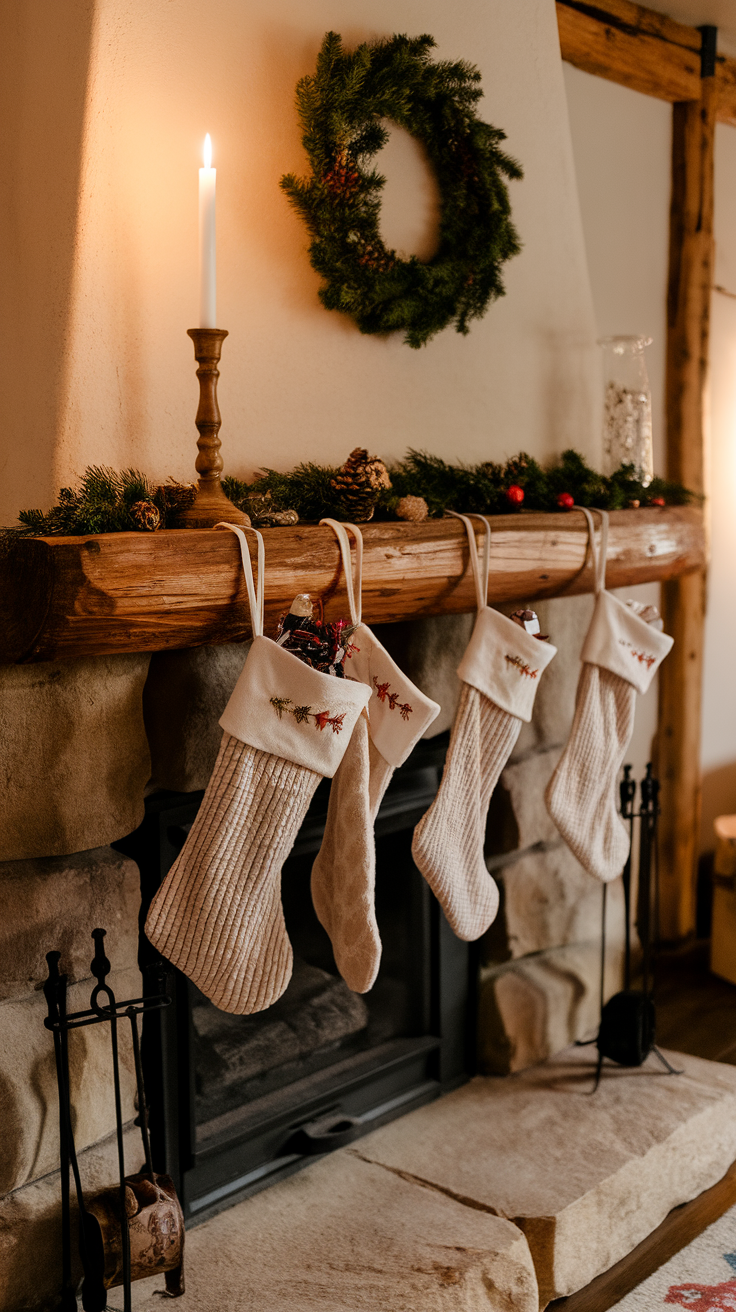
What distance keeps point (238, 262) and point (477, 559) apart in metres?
0.57

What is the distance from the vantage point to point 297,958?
1878 mm

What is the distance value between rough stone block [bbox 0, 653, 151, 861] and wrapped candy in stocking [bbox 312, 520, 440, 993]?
0.92ft

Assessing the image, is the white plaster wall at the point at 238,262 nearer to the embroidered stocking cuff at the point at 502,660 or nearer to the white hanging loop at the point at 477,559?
the white hanging loop at the point at 477,559

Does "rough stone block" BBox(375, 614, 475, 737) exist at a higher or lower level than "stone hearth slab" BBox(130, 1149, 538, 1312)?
higher

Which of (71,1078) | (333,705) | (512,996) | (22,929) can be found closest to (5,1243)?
(71,1078)

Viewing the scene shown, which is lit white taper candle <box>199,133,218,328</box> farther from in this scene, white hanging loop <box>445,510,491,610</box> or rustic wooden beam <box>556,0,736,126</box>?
rustic wooden beam <box>556,0,736,126</box>

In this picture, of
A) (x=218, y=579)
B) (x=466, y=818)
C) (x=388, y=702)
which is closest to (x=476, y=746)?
(x=466, y=818)

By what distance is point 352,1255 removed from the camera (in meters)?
1.59

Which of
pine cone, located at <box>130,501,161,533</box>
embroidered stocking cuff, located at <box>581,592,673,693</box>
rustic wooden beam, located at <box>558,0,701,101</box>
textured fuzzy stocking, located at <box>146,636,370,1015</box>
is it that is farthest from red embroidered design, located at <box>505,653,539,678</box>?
rustic wooden beam, located at <box>558,0,701,101</box>

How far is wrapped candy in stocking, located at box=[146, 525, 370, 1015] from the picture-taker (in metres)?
1.32

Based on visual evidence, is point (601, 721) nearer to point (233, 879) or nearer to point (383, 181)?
point (233, 879)

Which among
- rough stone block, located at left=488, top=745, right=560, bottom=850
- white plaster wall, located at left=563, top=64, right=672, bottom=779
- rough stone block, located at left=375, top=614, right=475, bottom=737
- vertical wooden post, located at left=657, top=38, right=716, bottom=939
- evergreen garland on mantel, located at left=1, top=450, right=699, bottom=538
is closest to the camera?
evergreen garland on mantel, located at left=1, top=450, right=699, bottom=538

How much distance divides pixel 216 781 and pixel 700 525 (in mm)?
1389

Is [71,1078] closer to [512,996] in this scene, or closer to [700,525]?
[512,996]
